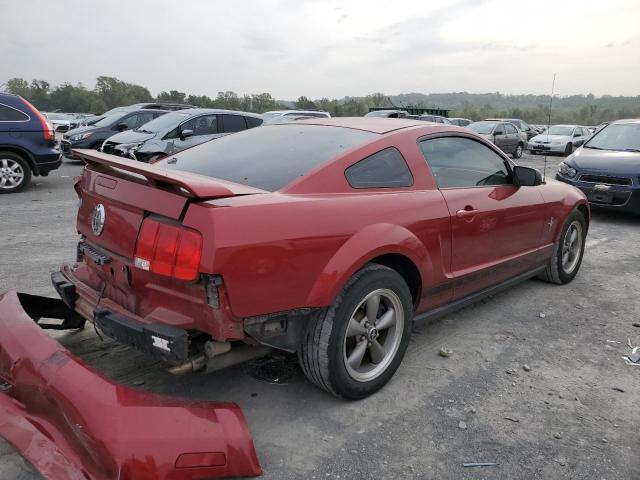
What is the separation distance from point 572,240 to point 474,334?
189 centimetres

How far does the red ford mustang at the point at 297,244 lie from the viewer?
2309 millimetres

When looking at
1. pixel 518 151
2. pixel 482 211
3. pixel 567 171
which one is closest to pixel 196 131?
pixel 567 171

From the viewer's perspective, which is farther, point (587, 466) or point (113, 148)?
point (113, 148)

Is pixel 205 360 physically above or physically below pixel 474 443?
above

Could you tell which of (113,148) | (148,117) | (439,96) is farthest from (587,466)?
(439,96)

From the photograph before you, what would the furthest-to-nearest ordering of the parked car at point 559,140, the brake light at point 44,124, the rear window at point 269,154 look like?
the parked car at point 559,140, the brake light at point 44,124, the rear window at point 269,154

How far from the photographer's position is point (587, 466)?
2473 mm

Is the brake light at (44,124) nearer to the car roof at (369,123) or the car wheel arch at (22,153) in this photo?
the car wheel arch at (22,153)

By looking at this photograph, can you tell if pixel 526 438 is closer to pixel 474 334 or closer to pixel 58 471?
pixel 474 334

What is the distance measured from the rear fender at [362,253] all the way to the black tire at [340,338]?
0.25 feet

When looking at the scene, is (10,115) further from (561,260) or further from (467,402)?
(467,402)

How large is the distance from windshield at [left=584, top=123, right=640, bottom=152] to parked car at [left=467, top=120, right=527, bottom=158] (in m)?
9.93

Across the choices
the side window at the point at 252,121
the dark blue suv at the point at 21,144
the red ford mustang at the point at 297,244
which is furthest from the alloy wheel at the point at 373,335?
the side window at the point at 252,121

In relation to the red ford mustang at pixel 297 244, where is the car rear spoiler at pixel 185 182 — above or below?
above
